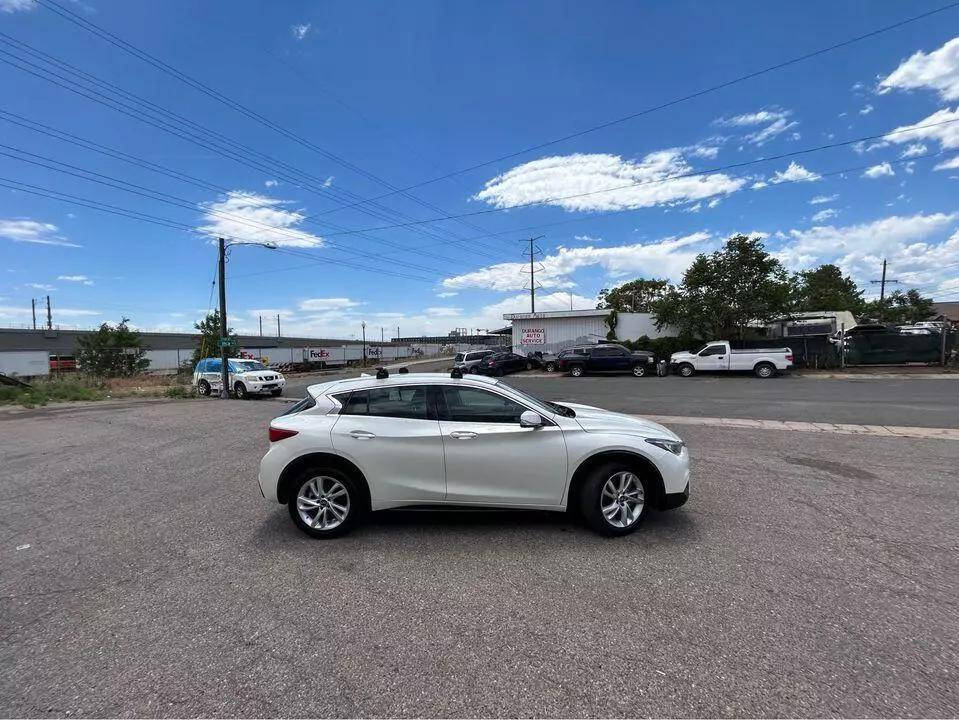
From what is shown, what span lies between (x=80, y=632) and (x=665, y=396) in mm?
16163

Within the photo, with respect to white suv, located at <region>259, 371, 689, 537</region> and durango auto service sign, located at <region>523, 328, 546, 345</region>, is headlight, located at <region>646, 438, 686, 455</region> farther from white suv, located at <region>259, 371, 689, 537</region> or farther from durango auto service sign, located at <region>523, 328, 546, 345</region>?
durango auto service sign, located at <region>523, 328, 546, 345</region>

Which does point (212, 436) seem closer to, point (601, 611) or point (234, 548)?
point (234, 548)

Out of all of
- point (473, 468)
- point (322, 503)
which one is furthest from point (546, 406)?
point (322, 503)

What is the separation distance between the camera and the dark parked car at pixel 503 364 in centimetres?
2800

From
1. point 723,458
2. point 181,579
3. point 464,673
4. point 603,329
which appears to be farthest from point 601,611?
point 603,329

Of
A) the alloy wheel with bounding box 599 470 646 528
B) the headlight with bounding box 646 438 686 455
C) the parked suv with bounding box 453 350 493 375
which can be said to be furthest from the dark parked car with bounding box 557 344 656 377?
the alloy wheel with bounding box 599 470 646 528

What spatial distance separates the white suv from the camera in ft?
13.1

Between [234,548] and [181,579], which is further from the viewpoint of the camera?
[234,548]

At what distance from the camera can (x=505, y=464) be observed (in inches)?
158

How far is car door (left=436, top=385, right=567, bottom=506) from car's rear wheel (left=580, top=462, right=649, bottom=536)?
0.86ft

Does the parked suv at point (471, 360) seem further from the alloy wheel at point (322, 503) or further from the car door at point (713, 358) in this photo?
the alloy wheel at point (322, 503)

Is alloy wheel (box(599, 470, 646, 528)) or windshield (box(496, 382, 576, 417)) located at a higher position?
windshield (box(496, 382, 576, 417))

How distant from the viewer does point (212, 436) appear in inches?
382

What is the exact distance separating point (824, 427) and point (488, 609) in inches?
379
